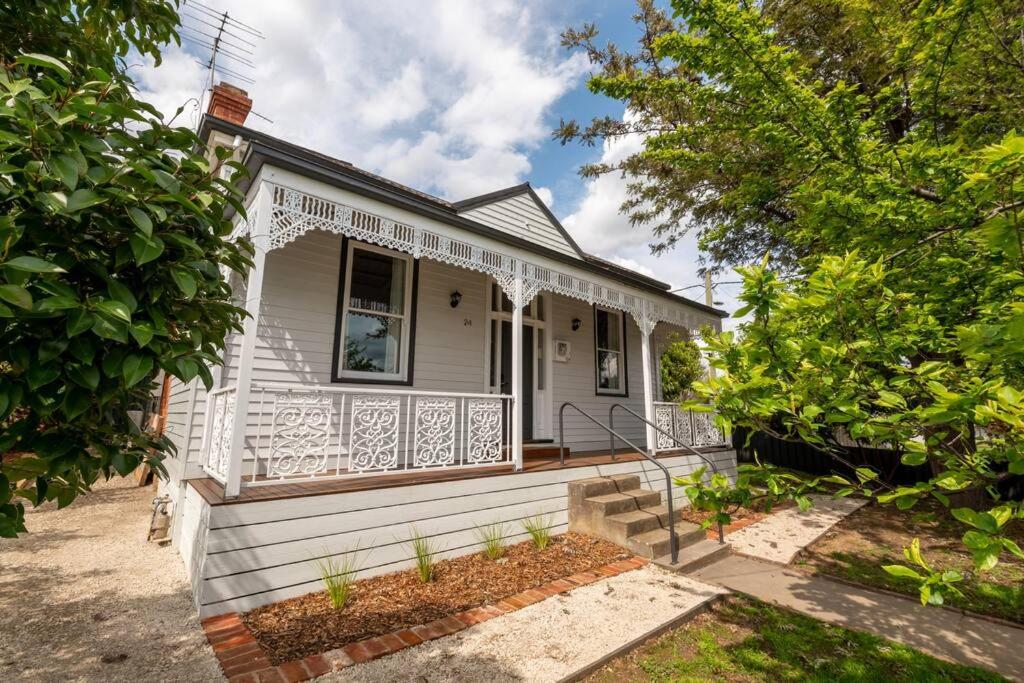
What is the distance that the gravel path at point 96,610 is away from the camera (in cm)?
275

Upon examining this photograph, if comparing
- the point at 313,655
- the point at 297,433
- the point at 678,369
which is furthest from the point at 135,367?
the point at 678,369

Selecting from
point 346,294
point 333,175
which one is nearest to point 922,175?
point 333,175

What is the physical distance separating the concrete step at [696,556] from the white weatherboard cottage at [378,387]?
130 cm

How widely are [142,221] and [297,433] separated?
341 centimetres

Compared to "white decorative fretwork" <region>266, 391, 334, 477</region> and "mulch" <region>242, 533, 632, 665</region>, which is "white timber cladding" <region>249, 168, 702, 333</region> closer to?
"white decorative fretwork" <region>266, 391, 334, 477</region>

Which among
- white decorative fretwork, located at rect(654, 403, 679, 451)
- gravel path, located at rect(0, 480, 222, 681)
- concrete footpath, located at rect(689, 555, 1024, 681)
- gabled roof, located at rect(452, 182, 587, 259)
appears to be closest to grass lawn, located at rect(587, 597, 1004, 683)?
concrete footpath, located at rect(689, 555, 1024, 681)

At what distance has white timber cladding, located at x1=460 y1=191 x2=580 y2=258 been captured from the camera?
8.32 meters

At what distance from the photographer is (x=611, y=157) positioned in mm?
12117

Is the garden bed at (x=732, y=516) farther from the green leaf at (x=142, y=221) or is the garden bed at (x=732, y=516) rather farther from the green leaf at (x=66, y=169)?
the green leaf at (x=66, y=169)

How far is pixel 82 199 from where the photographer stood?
3.58 ft

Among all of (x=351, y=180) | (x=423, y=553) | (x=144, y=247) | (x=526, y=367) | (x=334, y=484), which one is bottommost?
(x=423, y=553)

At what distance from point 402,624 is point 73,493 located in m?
2.58

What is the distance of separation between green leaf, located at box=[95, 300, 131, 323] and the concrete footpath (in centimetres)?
509

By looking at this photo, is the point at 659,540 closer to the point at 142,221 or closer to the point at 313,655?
the point at 313,655
